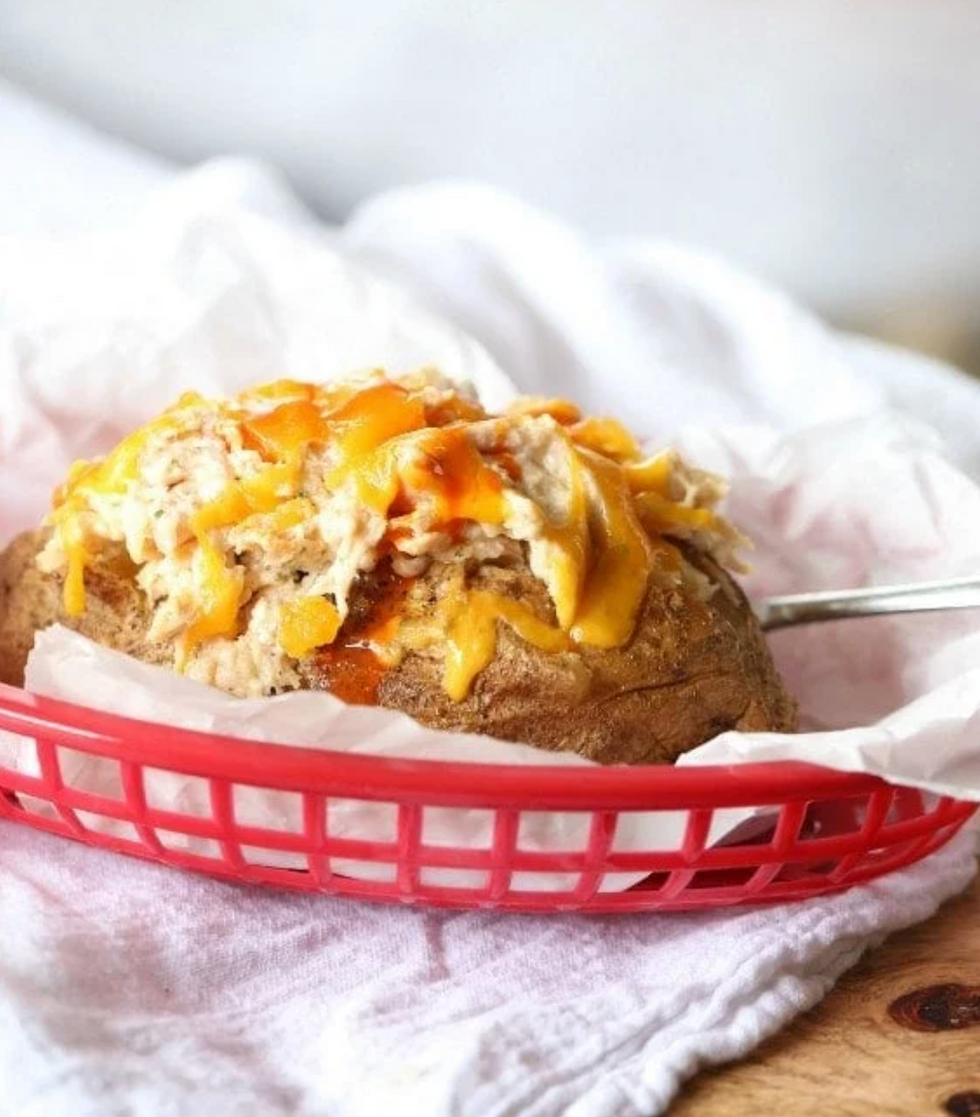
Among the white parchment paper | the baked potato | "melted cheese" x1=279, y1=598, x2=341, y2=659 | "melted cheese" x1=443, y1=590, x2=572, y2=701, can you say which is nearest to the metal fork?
the white parchment paper

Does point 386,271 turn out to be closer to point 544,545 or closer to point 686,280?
point 686,280

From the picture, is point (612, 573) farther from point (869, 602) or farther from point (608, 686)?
point (869, 602)

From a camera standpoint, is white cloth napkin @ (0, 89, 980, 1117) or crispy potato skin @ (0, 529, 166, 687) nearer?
white cloth napkin @ (0, 89, 980, 1117)

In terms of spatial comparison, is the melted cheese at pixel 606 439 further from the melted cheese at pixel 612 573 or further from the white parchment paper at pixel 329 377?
the white parchment paper at pixel 329 377

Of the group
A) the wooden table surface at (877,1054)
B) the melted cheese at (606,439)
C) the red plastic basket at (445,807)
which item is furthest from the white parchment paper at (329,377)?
the melted cheese at (606,439)

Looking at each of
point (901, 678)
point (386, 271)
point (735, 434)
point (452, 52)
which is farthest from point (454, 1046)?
point (452, 52)

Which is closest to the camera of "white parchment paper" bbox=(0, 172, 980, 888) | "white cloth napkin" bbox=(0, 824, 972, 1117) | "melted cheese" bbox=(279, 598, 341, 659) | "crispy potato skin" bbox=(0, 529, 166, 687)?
"white cloth napkin" bbox=(0, 824, 972, 1117)

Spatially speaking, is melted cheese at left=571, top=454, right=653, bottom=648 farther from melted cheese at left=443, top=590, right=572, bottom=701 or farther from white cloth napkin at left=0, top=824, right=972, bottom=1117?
white cloth napkin at left=0, top=824, right=972, bottom=1117
